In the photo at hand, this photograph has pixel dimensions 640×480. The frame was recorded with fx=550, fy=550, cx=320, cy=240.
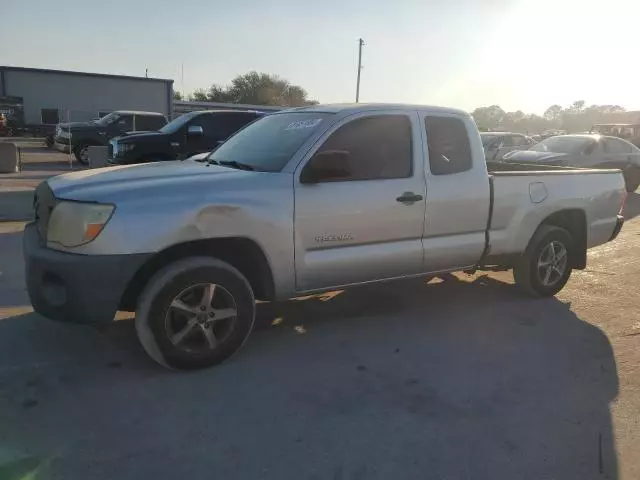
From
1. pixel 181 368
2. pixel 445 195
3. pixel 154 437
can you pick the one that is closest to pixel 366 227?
pixel 445 195

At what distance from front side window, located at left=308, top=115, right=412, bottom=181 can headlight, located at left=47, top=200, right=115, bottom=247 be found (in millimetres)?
1625

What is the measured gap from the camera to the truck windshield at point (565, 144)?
13.1 meters

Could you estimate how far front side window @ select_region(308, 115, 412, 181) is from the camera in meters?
4.26

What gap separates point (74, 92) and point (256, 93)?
33.6 metres

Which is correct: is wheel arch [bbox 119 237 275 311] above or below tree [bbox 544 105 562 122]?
below

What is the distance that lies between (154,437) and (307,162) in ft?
6.92

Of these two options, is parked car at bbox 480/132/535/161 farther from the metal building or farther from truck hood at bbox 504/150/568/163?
the metal building

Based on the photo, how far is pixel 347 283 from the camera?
4.33 meters

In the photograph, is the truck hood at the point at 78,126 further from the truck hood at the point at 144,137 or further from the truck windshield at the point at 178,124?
the truck hood at the point at 144,137

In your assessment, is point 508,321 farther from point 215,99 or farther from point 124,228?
point 215,99

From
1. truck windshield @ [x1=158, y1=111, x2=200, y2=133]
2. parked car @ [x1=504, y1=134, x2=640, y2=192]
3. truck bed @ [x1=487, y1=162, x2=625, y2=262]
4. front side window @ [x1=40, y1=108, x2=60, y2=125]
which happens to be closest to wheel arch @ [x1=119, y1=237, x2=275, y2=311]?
truck bed @ [x1=487, y1=162, x2=625, y2=262]

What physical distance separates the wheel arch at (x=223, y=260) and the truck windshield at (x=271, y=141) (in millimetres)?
632

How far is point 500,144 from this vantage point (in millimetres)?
16875

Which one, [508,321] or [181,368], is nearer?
[181,368]
